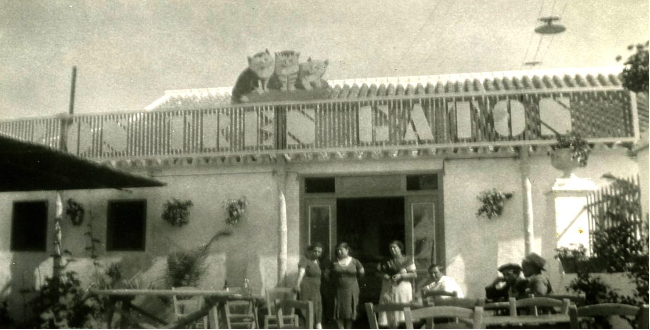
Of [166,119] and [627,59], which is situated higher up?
[166,119]

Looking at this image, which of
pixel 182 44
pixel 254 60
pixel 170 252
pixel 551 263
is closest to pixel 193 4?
pixel 182 44

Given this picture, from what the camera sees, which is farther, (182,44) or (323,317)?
(323,317)

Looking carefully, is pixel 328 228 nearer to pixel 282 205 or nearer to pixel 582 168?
pixel 282 205

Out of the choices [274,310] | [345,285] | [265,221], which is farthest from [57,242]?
[345,285]

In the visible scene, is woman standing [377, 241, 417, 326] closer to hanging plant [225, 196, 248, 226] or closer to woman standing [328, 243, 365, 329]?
woman standing [328, 243, 365, 329]

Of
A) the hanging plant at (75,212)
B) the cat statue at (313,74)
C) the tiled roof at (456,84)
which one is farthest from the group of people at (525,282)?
the hanging plant at (75,212)

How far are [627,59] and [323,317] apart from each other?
707 centimetres

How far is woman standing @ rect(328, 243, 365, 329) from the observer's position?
10.6 metres

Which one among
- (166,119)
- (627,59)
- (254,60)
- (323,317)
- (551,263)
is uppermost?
(254,60)

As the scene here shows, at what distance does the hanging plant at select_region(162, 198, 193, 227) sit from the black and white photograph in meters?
0.04

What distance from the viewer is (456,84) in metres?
15.3

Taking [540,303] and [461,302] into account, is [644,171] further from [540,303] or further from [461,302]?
[461,302]

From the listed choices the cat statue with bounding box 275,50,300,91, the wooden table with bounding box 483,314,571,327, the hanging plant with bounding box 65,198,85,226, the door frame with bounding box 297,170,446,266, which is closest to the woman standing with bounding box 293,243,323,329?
the door frame with bounding box 297,170,446,266

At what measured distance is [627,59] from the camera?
6312mm
